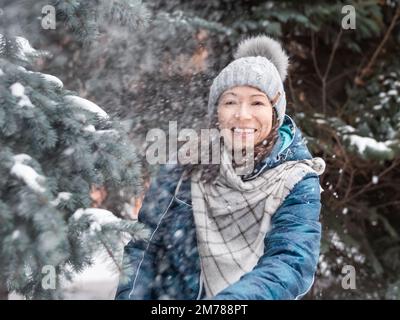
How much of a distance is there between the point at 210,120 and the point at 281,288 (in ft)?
2.25

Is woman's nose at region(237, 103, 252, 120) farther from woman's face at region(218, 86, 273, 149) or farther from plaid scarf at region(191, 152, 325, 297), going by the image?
plaid scarf at region(191, 152, 325, 297)

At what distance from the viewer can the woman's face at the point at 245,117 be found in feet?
6.64

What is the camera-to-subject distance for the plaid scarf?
197 cm

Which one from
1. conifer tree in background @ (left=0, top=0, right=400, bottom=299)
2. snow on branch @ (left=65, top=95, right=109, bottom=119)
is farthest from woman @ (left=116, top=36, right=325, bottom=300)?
conifer tree in background @ (left=0, top=0, right=400, bottom=299)

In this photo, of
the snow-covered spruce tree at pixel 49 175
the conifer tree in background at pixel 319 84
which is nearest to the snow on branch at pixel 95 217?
the snow-covered spruce tree at pixel 49 175

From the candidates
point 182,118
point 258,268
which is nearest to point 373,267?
point 182,118

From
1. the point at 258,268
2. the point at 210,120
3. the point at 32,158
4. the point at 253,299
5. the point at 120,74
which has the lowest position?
the point at 253,299

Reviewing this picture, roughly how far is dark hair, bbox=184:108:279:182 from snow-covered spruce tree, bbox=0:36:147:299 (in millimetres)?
286

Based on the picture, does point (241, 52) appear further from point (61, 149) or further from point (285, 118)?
point (61, 149)

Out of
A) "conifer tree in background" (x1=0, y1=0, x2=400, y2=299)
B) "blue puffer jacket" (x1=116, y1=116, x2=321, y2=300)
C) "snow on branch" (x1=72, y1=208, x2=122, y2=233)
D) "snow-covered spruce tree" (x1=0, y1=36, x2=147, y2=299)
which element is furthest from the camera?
"conifer tree in background" (x1=0, y1=0, x2=400, y2=299)

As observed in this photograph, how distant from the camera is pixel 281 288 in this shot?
1795 mm

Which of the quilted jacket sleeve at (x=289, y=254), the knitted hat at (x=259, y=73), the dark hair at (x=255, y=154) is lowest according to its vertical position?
the quilted jacket sleeve at (x=289, y=254)

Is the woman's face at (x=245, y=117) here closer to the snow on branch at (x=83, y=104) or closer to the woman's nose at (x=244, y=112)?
the woman's nose at (x=244, y=112)

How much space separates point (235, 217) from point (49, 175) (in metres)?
0.62
